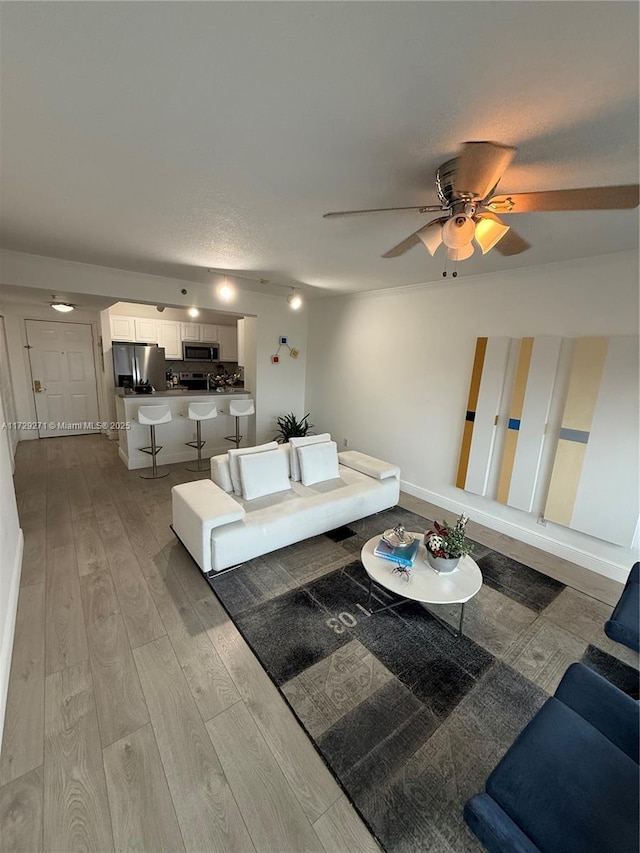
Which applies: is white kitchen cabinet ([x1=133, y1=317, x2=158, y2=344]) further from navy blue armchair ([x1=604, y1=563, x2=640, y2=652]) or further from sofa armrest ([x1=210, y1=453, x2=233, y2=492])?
navy blue armchair ([x1=604, y1=563, x2=640, y2=652])

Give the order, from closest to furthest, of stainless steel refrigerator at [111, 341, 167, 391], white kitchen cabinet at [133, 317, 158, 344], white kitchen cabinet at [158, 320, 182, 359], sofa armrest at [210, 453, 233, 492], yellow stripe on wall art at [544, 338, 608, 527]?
yellow stripe on wall art at [544, 338, 608, 527] < sofa armrest at [210, 453, 233, 492] < stainless steel refrigerator at [111, 341, 167, 391] < white kitchen cabinet at [133, 317, 158, 344] < white kitchen cabinet at [158, 320, 182, 359]

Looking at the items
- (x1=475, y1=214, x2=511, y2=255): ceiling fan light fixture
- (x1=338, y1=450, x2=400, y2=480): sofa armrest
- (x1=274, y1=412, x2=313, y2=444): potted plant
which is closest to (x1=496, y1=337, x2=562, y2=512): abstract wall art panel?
(x1=338, y1=450, x2=400, y2=480): sofa armrest

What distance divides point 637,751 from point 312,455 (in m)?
2.68

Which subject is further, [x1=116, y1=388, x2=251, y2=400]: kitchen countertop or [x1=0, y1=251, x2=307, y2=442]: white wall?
[x1=116, y1=388, x2=251, y2=400]: kitchen countertop

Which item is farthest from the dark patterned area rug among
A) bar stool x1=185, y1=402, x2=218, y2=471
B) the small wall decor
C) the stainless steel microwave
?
the stainless steel microwave

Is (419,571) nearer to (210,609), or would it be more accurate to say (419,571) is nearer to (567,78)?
(210,609)

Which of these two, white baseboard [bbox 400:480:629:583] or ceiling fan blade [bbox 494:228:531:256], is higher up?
ceiling fan blade [bbox 494:228:531:256]

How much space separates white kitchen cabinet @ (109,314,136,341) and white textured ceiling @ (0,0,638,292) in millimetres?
4126

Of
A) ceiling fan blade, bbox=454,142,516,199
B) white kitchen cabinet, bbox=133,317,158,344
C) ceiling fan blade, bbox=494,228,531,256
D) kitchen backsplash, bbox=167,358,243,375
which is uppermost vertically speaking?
ceiling fan blade, bbox=454,142,516,199

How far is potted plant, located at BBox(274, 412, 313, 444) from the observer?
5.52m

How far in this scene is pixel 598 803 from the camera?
968 mm

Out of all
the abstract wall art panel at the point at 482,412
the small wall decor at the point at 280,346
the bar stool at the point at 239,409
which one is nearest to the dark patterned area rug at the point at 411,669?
the abstract wall art panel at the point at 482,412

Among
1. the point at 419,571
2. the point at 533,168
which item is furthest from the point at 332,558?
the point at 533,168

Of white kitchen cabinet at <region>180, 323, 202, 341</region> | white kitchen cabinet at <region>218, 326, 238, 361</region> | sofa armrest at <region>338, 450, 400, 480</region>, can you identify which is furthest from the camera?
white kitchen cabinet at <region>218, 326, 238, 361</region>
